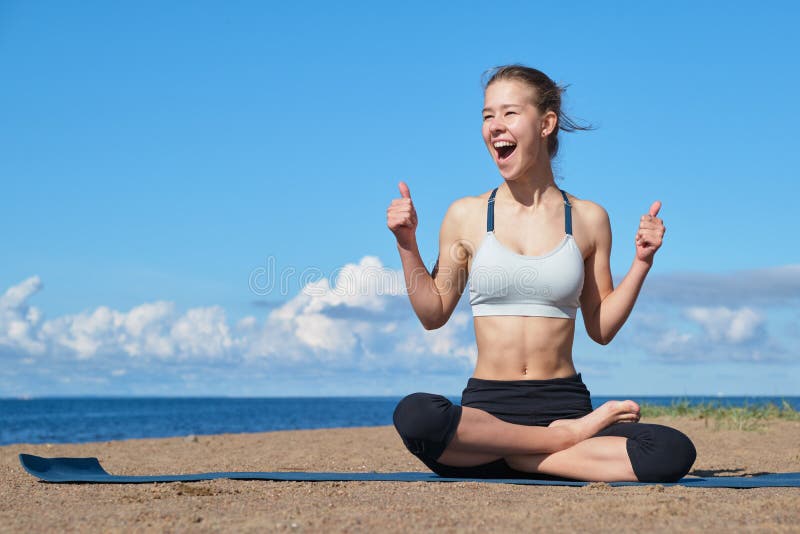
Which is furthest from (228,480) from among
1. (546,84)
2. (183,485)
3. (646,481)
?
(546,84)

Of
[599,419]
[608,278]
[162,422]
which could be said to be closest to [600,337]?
[608,278]

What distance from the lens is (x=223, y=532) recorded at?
278 centimetres

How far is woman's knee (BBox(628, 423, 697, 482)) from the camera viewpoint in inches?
160

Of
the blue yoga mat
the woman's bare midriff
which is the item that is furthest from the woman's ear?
the blue yoga mat

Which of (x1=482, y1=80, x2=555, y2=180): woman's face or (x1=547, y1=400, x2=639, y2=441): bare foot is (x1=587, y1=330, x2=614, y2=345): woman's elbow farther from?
(x1=482, y1=80, x2=555, y2=180): woman's face

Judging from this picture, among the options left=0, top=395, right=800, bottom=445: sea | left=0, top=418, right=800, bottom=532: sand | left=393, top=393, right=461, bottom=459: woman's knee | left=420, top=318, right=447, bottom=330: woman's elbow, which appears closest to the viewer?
left=0, top=418, right=800, bottom=532: sand

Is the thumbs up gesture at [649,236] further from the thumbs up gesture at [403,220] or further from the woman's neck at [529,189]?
the thumbs up gesture at [403,220]

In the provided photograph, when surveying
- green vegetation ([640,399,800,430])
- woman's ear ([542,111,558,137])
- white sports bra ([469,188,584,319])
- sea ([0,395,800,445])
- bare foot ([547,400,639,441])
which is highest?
woman's ear ([542,111,558,137])

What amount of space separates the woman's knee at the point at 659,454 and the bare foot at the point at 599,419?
17cm

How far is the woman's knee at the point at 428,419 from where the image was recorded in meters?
3.98

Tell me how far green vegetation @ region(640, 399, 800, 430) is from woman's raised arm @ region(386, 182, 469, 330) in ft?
18.6

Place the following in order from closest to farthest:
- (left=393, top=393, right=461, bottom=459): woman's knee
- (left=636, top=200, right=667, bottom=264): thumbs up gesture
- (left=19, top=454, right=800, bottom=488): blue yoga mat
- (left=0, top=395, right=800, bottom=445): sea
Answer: (left=393, top=393, right=461, bottom=459): woman's knee → (left=19, top=454, right=800, bottom=488): blue yoga mat → (left=636, top=200, right=667, bottom=264): thumbs up gesture → (left=0, top=395, right=800, bottom=445): sea

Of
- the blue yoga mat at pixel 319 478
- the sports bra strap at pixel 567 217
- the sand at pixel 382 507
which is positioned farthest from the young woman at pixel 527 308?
the sand at pixel 382 507

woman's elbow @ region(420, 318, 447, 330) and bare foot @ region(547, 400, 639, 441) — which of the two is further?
woman's elbow @ region(420, 318, 447, 330)
